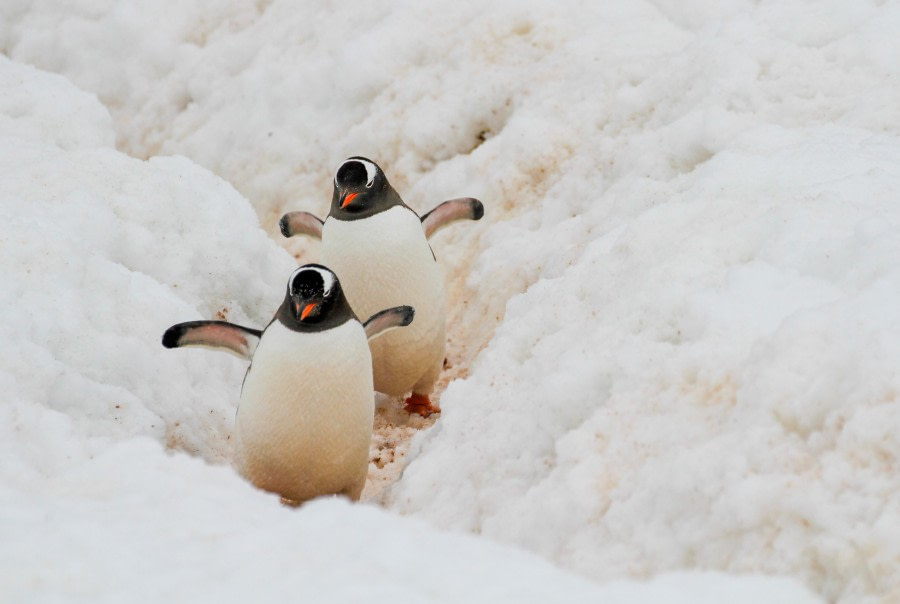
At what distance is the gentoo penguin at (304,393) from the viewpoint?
300 centimetres

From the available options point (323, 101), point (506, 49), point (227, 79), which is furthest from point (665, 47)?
point (227, 79)

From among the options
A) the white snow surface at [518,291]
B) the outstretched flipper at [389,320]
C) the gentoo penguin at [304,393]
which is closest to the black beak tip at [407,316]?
the outstretched flipper at [389,320]

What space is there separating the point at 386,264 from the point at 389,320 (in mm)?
361

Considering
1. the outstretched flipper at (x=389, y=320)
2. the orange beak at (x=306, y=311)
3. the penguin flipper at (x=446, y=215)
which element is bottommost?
the penguin flipper at (x=446, y=215)

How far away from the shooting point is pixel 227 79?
5723mm

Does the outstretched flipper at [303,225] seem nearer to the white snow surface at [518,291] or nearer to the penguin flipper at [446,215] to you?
the white snow surface at [518,291]

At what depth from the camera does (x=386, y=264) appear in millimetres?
A: 3701

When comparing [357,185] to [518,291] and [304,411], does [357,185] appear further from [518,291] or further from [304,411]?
[304,411]

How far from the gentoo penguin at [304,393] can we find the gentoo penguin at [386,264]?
0.58 m

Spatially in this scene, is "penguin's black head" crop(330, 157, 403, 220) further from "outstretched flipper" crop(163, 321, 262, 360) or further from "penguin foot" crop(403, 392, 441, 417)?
"penguin foot" crop(403, 392, 441, 417)

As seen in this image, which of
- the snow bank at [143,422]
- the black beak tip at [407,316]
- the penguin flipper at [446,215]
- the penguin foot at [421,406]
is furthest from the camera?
the penguin flipper at [446,215]

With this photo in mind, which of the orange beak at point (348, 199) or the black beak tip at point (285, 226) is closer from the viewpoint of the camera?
the orange beak at point (348, 199)

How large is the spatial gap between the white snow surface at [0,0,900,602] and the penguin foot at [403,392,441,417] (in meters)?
0.32

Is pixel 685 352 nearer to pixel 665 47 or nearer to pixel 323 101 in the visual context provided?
pixel 665 47
